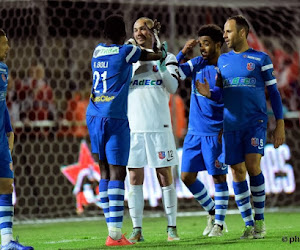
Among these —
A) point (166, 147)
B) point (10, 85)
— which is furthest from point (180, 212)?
point (166, 147)

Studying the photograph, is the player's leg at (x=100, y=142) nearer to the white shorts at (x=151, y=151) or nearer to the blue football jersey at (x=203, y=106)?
the white shorts at (x=151, y=151)

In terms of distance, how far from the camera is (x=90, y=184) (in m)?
9.65

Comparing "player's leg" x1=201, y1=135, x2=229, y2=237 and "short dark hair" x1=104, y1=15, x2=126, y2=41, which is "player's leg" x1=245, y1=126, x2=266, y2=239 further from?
"short dark hair" x1=104, y1=15, x2=126, y2=41

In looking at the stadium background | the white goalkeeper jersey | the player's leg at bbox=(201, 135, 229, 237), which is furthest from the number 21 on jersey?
the stadium background

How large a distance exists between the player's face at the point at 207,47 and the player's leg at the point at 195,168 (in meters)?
0.75

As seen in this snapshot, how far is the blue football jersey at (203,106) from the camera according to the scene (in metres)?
6.69

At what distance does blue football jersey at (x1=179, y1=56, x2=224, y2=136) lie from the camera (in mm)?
6688

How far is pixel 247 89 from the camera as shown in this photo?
6.12 meters

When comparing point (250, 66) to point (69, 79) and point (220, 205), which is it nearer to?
point (220, 205)

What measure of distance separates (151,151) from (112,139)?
2.04ft

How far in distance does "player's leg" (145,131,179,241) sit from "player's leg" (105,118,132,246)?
0.50m

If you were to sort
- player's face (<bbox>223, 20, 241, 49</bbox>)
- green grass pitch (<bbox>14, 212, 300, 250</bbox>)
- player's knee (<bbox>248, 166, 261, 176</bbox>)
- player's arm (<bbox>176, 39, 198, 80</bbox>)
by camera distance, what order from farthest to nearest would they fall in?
player's arm (<bbox>176, 39, 198, 80</bbox>) → player's face (<bbox>223, 20, 241, 49</bbox>) → player's knee (<bbox>248, 166, 261, 176</bbox>) → green grass pitch (<bbox>14, 212, 300, 250</bbox>)

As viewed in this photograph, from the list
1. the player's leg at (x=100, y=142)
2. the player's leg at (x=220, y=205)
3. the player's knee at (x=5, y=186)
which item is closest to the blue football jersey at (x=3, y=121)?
the player's knee at (x=5, y=186)

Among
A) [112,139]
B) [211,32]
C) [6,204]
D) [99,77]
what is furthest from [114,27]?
[6,204]
